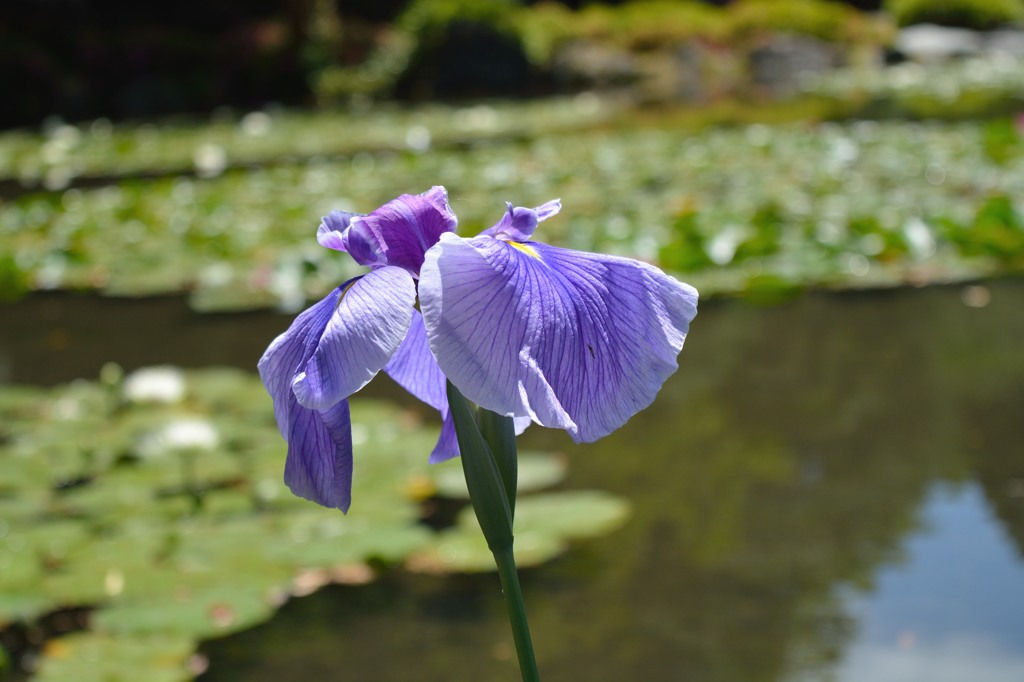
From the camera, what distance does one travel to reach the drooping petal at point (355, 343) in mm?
587

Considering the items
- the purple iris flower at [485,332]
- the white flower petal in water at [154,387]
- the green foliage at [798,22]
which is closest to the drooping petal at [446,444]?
the purple iris flower at [485,332]

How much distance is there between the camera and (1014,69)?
1179 cm

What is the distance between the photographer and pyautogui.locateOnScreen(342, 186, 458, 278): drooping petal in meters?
0.65

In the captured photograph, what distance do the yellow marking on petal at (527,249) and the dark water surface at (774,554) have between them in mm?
935

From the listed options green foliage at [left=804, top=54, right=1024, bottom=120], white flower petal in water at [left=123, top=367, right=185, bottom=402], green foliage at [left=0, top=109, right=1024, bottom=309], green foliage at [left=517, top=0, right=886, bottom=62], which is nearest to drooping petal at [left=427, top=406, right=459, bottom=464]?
white flower petal in water at [left=123, top=367, right=185, bottom=402]

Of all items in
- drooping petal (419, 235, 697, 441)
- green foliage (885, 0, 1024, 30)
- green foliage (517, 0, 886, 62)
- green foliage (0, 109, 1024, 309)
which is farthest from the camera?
green foliage (885, 0, 1024, 30)

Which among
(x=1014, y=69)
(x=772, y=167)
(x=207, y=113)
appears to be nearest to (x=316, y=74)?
(x=207, y=113)

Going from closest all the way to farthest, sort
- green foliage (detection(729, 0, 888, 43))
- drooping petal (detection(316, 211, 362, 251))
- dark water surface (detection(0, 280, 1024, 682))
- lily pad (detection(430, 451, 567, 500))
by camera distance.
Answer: drooping petal (detection(316, 211, 362, 251)) < dark water surface (detection(0, 280, 1024, 682)) < lily pad (detection(430, 451, 567, 500)) < green foliage (detection(729, 0, 888, 43))

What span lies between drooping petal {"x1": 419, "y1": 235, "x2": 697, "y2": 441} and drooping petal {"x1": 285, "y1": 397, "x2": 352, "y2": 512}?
106 mm

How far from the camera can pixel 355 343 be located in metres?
0.60

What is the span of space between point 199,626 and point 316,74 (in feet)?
38.7

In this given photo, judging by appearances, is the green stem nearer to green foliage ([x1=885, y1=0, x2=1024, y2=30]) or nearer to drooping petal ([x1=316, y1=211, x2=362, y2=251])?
drooping petal ([x1=316, y1=211, x2=362, y2=251])

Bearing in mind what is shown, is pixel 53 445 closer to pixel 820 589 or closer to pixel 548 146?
pixel 820 589

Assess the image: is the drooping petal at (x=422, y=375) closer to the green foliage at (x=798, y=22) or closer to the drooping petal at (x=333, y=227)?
the drooping petal at (x=333, y=227)
